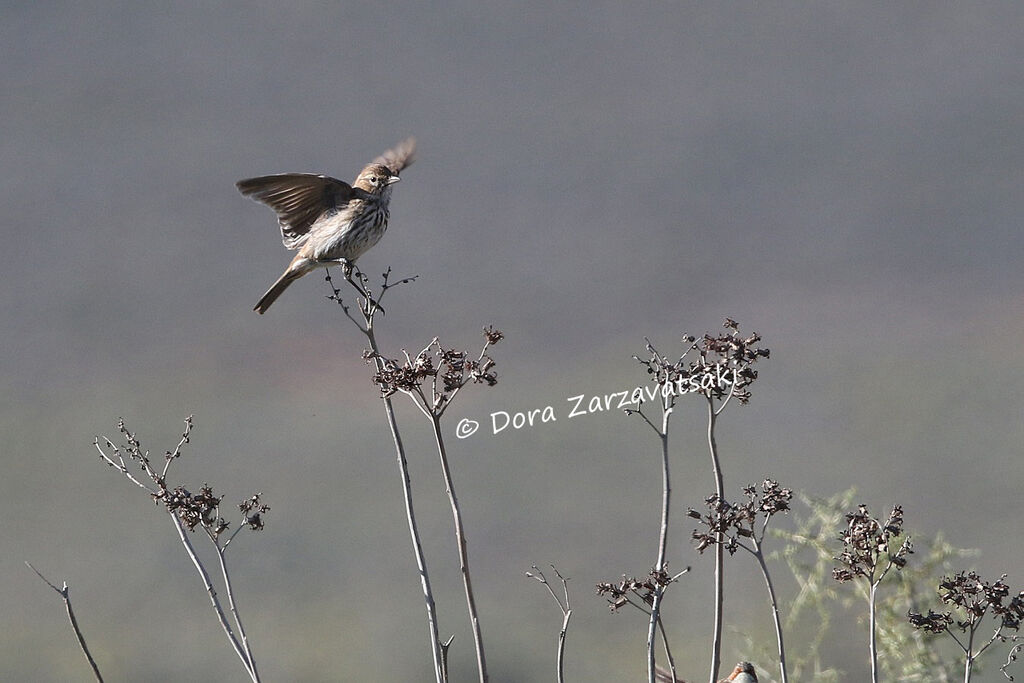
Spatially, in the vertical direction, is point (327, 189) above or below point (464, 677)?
above

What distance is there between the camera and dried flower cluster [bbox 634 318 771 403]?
1.40 m

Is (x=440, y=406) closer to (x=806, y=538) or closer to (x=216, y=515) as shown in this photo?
(x=216, y=515)

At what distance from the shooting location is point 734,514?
1344mm

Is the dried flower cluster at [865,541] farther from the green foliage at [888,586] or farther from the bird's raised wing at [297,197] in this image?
the bird's raised wing at [297,197]

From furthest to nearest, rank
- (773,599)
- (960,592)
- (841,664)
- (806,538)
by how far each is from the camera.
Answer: (841,664) < (806,538) < (960,592) < (773,599)

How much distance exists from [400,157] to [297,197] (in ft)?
1.64

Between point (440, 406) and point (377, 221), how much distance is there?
114 cm

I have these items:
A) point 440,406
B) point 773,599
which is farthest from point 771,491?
point 440,406

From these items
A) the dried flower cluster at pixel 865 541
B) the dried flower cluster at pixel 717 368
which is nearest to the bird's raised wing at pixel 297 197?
the dried flower cluster at pixel 717 368

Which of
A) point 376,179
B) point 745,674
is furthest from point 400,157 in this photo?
point 745,674

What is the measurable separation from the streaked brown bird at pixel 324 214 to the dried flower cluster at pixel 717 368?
1005 mm

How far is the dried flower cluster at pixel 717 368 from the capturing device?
1.40 metres

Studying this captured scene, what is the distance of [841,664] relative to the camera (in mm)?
3426
